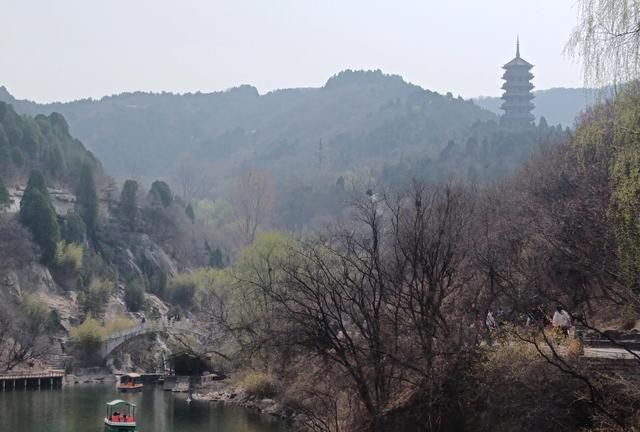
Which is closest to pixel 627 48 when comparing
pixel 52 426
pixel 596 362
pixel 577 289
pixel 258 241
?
pixel 596 362

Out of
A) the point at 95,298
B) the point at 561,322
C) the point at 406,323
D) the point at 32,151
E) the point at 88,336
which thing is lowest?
the point at 88,336

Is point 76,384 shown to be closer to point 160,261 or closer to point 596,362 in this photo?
point 160,261

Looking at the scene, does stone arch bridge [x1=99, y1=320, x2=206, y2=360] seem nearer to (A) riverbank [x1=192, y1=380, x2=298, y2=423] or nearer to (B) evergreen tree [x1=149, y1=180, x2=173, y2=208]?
(A) riverbank [x1=192, y1=380, x2=298, y2=423]

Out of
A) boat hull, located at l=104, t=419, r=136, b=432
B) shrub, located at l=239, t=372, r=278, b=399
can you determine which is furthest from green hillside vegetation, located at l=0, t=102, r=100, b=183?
boat hull, located at l=104, t=419, r=136, b=432

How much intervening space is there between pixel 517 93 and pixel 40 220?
253ft

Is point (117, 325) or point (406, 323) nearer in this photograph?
point (406, 323)

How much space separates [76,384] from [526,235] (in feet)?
112

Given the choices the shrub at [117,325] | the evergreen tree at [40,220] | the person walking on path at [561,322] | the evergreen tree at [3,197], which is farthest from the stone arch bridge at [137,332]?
the person walking on path at [561,322]

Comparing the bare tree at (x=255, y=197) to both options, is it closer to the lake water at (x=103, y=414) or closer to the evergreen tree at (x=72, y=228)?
the evergreen tree at (x=72, y=228)

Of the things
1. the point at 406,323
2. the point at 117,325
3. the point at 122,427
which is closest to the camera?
the point at 406,323

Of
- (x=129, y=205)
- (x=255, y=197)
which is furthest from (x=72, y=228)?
(x=255, y=197)

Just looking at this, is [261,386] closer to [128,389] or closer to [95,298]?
[128,389]

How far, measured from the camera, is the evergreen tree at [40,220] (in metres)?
68.5

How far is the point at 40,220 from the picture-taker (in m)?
68.5
